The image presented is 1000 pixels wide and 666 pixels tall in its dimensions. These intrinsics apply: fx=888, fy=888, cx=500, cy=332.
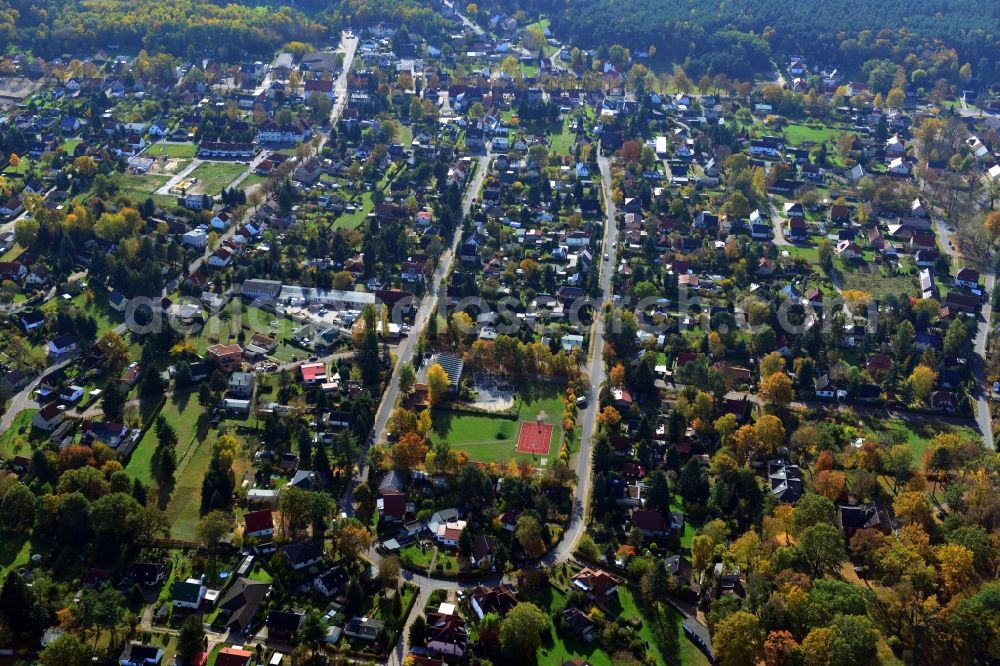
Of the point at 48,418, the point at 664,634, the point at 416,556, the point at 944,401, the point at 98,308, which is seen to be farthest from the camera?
the point at 98,308

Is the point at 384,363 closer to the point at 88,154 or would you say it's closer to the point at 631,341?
the point at 631,341

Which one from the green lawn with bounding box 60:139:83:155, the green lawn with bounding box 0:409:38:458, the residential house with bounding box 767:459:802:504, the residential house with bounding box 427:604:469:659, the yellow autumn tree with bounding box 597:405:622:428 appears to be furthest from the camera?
the green lawn with bounding box 60:139:83:155

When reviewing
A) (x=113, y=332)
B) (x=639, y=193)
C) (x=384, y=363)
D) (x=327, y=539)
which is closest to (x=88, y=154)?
(x=113, y=332)

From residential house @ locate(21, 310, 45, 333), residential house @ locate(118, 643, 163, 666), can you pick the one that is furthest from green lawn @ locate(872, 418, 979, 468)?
residential house @ locate(21, 310, 45, 333)

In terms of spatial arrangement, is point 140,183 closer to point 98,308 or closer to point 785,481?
point 98,308

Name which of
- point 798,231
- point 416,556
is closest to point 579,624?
point 416,556

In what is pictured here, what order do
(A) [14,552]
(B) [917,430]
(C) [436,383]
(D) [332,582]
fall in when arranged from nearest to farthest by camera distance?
(D) [332,582] → (A) [14,552] → (C) [436,383] → (B) [917,430]

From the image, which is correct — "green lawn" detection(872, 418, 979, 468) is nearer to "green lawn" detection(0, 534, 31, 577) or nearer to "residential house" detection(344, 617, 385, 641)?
"residential house" detection(344, 617, 385, 641)
